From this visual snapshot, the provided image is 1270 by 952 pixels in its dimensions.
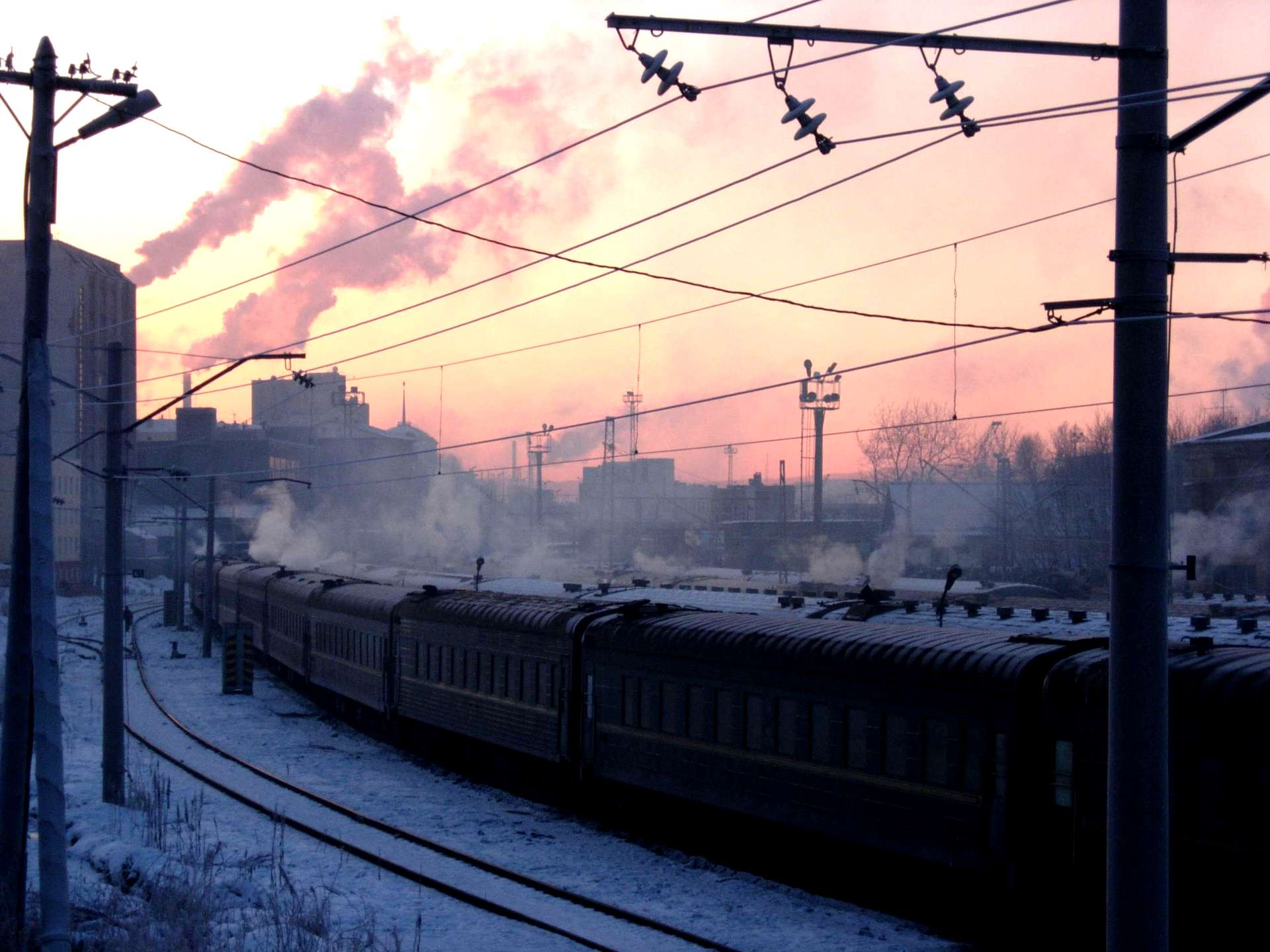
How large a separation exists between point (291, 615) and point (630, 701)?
19.3 meters

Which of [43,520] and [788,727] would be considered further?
[788,727]

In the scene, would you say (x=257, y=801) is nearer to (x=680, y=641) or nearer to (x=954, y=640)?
(x=680, y=641)

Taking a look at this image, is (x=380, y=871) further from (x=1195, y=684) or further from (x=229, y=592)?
(x=229, y=592)

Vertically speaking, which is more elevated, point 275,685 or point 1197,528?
point 1197,528

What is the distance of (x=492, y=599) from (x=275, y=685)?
16.8 m

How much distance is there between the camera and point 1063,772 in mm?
10383

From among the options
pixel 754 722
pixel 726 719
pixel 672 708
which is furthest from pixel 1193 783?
pixel 672 708

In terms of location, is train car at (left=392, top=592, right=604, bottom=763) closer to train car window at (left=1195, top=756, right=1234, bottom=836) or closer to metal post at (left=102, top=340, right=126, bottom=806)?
metal post at (left=102, top=340, right=126, bottom=806)

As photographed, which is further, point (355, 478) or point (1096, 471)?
point (355, 478)

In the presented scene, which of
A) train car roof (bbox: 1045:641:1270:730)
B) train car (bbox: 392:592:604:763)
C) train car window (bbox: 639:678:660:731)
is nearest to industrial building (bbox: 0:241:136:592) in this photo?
train car (bbox: 392:592:604:763)

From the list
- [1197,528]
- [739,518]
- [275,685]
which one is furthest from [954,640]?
[739,518]

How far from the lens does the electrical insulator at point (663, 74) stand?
25.7ft

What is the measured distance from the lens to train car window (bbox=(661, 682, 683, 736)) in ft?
50.3

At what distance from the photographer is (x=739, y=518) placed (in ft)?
323
